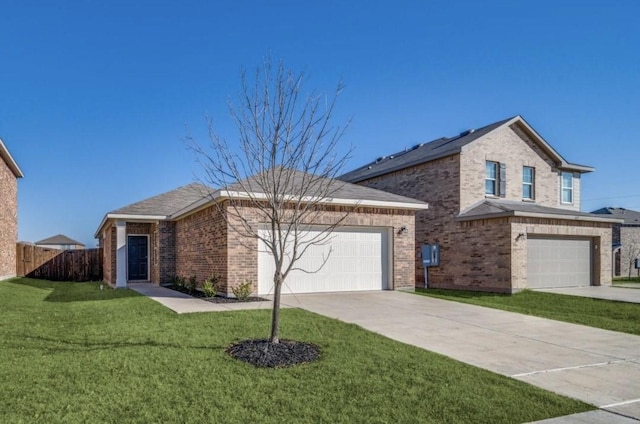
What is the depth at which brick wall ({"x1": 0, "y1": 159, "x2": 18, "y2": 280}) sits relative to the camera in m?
20.2

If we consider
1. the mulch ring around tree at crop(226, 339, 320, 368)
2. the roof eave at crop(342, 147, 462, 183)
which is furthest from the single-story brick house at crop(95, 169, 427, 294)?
the mulch ring around tree at crop(226, 339, 320, 368)

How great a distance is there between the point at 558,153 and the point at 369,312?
15.8 meters

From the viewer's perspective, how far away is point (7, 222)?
21562 mm

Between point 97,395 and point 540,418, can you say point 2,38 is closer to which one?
point 97,395

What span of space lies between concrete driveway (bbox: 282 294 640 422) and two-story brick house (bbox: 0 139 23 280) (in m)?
15.8

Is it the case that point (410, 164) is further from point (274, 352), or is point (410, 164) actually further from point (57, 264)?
point (57, 264)

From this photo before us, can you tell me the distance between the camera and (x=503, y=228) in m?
16.6

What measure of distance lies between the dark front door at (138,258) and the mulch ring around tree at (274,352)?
15529 mm

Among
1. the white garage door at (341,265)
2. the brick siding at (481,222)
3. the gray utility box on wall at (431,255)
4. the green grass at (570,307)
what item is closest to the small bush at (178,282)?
the white garage door at (341,265)

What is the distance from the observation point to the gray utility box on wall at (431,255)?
19391 mm

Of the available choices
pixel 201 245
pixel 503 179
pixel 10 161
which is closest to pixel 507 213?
pixel 503 179

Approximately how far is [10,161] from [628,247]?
36666 millimetres

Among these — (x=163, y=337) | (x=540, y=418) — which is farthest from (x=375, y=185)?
(x=540, y=418)

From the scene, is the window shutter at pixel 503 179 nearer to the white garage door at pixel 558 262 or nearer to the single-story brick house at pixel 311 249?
the white garage door at pixel 558 262
